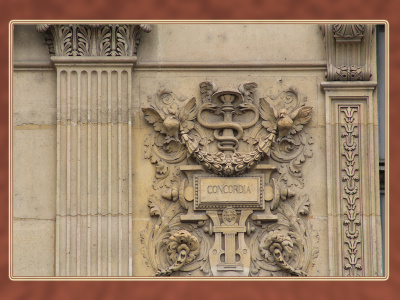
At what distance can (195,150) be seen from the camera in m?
16.0

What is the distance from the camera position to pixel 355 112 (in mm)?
16109

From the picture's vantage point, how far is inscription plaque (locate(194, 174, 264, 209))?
1591cm

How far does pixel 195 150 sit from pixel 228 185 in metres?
0.55

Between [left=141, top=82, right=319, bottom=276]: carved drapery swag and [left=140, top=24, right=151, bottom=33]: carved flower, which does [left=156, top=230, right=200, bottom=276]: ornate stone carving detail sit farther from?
[left=140, top=24, right=151, bottom=33]: carved flower

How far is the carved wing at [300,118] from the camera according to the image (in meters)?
16.1

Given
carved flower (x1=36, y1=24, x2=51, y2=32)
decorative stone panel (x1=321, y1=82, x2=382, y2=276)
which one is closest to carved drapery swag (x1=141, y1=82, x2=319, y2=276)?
decorative stone panel (x1=321, y1=82, x2=382, y2=276)

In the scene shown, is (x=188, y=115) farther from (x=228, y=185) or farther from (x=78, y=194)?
(x=78, y=194)

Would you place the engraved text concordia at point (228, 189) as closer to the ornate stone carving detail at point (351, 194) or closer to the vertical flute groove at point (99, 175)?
the ornate stone carving detail at point (351, 194)

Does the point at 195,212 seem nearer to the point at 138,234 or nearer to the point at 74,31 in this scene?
the point at 138,234

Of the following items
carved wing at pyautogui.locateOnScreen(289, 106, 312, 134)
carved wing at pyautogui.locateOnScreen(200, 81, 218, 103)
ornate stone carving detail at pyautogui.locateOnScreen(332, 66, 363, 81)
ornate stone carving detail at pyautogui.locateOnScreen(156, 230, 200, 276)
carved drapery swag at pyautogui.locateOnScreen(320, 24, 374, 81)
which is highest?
carved drapery swag at pyautogui.locateOnScreen(320, 24, 374, 81)

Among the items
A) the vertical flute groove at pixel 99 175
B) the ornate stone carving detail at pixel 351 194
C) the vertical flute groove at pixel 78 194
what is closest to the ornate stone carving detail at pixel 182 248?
the vertical flute groove at pixel 99 175

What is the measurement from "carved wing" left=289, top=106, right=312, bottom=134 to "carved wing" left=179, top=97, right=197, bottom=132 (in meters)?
1.13

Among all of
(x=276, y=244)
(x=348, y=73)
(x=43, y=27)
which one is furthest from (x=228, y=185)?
(x=43, y=27)

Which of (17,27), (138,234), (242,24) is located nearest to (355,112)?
(242,24)
